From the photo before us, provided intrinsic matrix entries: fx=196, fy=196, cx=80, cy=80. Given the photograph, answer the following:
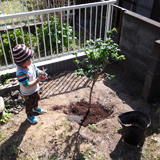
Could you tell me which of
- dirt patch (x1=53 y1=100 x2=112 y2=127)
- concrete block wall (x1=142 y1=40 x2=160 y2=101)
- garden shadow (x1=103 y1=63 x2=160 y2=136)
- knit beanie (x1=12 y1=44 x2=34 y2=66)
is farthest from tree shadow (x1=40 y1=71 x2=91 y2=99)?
knit beanie (x1=12 y1=44 x2=34 y2=66)

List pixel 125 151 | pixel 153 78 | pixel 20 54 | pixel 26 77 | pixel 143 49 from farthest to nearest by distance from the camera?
pixel 143 49
pixel 153 78
pixel 125 151
pixel 26 77
pixel 20 54

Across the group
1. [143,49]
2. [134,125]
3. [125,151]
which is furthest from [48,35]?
[125,151]

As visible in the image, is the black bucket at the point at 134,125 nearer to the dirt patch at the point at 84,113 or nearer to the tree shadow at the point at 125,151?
the tree shadow at the point at 125,151

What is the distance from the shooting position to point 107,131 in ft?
11.4

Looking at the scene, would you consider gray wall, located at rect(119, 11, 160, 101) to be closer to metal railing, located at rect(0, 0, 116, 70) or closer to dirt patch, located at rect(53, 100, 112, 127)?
metal railing, located at rect(0, 0, 116, 70)

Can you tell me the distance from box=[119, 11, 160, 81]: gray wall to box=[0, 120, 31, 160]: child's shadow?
282cm

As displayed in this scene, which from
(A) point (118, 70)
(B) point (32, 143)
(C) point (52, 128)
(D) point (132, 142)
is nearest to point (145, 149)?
(D) point (132, 142)

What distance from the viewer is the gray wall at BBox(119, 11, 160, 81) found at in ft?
13.4

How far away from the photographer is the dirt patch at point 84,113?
145 inches

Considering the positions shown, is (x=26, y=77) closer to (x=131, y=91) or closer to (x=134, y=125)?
(x=134, y=125)

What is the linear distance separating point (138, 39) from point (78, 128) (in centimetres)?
242

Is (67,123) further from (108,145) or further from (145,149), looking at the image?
(145,149)

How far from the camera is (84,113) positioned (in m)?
3.82

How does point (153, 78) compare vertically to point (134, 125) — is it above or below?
above
